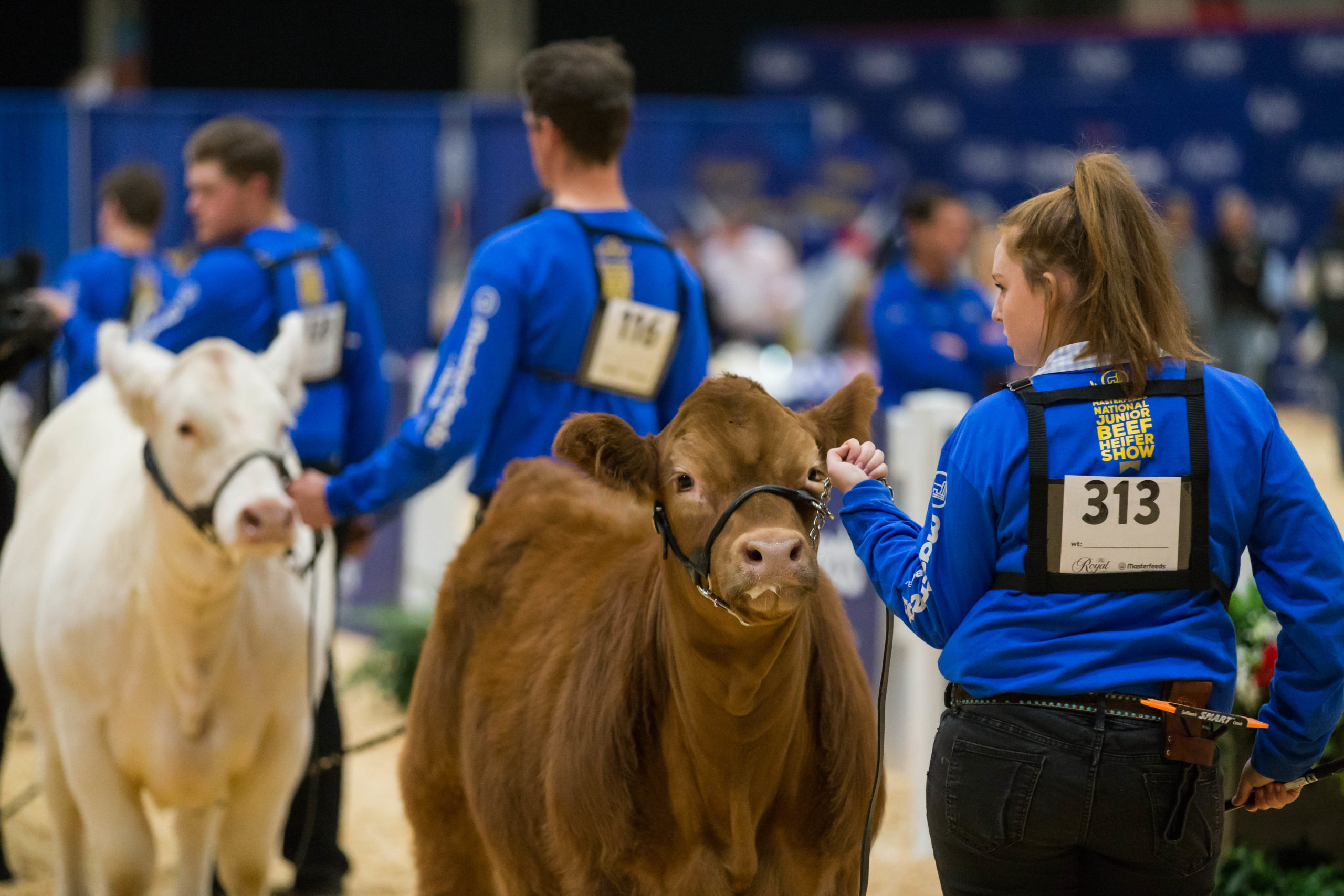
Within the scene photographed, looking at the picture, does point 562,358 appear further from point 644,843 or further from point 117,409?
point 117,409

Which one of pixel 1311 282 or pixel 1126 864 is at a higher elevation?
pixel 1311 282

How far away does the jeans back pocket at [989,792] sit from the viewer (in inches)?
92.0

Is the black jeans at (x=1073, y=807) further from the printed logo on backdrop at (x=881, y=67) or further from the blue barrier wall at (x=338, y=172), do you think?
the printed logo on backdrop at (x=881, y=67)

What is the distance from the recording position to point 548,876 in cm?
310

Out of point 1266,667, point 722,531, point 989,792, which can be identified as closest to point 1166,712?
point 989,792

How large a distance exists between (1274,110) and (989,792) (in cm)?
1645

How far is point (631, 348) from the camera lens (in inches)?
154

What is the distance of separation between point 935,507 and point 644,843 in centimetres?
83

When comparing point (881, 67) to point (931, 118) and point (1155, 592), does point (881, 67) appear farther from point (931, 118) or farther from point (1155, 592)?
point (1155, 592)

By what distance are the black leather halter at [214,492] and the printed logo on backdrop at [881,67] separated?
1617 cm

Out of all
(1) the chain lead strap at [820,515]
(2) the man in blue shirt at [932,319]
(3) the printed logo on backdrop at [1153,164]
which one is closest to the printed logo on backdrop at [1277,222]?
(3) the printed logo on backdrop at [1153,164]

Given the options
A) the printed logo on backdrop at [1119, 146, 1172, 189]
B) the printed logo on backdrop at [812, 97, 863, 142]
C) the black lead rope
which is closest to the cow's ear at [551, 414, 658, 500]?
the black lead rope

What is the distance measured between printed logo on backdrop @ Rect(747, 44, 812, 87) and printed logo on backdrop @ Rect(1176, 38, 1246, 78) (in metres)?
4.56

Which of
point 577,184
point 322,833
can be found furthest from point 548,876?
point 322,833
